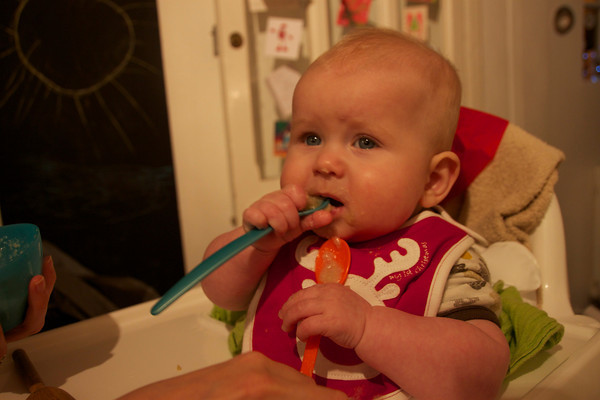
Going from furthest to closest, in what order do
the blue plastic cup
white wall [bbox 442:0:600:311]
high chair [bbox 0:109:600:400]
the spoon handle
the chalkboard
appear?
white wall [bbox 442:0:600:311]
the chalkboard
high chair [bbox 0:109:600:400]
the blue plastic cup
the spoon handle

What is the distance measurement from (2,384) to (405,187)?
676mm

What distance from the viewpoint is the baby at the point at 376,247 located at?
0.53 metres

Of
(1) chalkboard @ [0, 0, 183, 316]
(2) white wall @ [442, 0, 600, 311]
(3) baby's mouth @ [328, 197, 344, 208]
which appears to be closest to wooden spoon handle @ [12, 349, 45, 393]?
(3) baby's mouth @ [328, 197, 344, 208]

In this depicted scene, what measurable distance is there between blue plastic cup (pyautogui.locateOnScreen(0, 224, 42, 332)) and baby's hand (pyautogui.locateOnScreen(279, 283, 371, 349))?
0.36 metres

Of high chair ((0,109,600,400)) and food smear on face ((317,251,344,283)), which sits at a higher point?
food smear on face ((317,251,344,283))

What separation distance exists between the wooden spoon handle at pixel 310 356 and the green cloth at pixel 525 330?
31cm

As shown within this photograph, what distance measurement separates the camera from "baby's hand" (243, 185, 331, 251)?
1.89 feet

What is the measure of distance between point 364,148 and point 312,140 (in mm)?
87

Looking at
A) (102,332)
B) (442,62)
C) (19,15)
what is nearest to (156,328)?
(102,332)

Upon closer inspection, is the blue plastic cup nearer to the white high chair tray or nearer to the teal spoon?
the white high chair tray

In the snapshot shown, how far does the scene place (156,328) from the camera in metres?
0.86

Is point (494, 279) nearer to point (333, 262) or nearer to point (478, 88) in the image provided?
point (333, 262)

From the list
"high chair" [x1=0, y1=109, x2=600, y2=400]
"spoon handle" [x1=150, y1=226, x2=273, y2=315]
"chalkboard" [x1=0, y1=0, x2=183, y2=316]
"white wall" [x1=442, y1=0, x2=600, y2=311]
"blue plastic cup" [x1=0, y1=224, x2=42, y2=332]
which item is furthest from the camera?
"white wall" [x1=442, y1=0, x2=600, y2=311]

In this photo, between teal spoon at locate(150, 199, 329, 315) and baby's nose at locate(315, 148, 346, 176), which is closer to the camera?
teal spoon at locate(150, 199, 329, 315)
